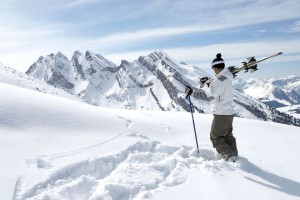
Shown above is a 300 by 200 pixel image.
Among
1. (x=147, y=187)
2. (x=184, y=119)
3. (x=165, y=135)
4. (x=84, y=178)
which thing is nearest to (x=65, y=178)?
(x=84, y=178)

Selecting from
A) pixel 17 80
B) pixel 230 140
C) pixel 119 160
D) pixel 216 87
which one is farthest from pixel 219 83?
pixel 17 80

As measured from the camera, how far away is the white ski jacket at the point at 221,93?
9.12m

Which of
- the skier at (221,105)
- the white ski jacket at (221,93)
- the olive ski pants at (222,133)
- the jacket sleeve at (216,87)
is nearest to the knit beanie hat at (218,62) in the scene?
the skier at (221,105)

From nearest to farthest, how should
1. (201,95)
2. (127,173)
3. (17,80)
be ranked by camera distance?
(127,173)
(201,95)
(17,80)

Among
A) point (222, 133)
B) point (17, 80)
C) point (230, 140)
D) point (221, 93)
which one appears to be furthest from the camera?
point (17, 80)

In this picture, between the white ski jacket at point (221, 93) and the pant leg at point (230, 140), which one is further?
the pant leg at point (230, 140)

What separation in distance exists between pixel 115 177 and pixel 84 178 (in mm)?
620

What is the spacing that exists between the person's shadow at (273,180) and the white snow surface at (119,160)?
2 centimetres

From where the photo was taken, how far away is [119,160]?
26.3 ft

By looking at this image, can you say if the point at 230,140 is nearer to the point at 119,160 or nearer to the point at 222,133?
the point at 222,133

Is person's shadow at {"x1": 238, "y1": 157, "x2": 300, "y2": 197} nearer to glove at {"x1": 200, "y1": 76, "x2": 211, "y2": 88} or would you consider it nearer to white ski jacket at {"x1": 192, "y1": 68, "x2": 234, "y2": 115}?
white ski jacket at {"x1": 192, "y1": 68, "x2": 234, "y2": 115}

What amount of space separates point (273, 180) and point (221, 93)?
2554 mm

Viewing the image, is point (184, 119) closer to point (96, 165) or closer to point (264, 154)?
point (264, 154)

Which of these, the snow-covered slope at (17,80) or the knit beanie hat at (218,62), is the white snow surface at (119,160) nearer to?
the knit beanie hat at (218,62)
